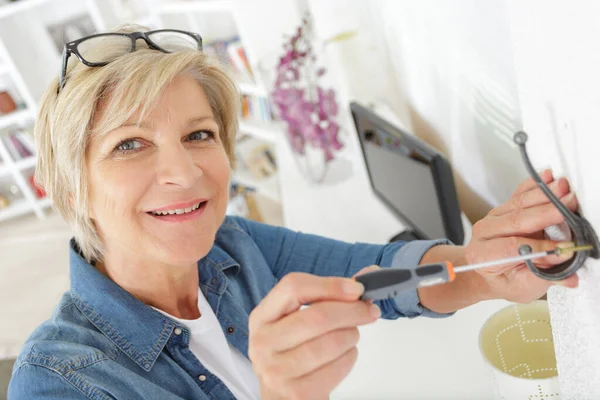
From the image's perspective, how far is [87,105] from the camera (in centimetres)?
91

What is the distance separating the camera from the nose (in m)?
0.93

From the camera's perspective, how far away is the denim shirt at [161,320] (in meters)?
0.84

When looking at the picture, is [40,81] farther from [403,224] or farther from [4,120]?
[403,224]

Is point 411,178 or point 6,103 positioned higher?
point 6,103

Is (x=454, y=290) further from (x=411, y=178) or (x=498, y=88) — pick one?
(x=411, y=178)

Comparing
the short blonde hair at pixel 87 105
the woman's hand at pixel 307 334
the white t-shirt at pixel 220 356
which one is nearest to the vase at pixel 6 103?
the short blonde hair at pixel 87 105

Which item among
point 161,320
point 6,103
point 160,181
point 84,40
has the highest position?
point 84,40

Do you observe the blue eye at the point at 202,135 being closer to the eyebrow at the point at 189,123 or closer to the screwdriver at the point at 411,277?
the eyebrow at the point at 189,123

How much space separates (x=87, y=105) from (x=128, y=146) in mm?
100

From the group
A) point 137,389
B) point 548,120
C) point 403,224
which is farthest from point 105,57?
point 403,224

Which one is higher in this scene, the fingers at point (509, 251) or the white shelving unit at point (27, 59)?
the white shelving unit at point (27, 59)

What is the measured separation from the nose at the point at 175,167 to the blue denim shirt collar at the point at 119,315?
243 millimetres

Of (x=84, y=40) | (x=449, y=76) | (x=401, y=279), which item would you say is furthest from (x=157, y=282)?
(x=449, y=76)

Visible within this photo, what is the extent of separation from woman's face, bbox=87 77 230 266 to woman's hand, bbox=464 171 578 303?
50 cm
